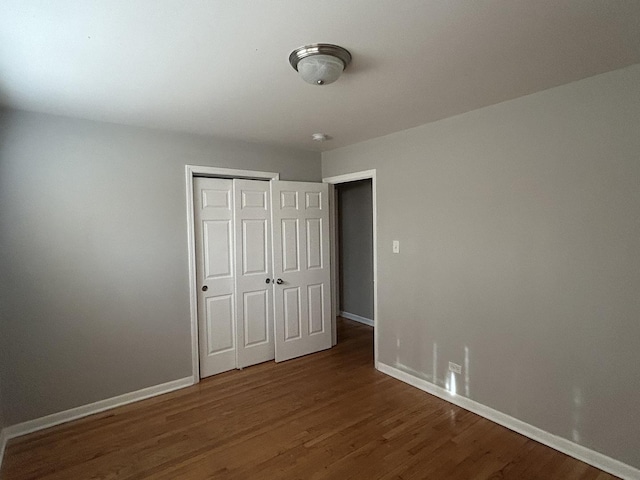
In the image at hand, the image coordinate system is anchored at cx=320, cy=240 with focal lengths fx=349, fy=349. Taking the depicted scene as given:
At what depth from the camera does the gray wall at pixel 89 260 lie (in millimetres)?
2631

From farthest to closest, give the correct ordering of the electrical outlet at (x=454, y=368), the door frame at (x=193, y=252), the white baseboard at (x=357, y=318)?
the white baseboard at (x=357, y=318)
the door frame at (x=193, y=252)
the electrical outlet at (x=454, y=368)

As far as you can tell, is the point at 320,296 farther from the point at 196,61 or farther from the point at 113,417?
the point at 196,61

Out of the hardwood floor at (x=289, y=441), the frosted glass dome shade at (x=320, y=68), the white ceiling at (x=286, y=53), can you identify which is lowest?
the hardwood floor at (x=289, y=441)

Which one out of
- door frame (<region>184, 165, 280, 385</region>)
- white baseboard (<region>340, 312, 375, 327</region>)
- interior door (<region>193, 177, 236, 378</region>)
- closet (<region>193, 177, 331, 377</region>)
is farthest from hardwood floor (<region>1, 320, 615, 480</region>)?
white baseboard (<region>340, 312, 375, 327</region>)

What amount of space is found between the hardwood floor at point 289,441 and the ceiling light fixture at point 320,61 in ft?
7.76

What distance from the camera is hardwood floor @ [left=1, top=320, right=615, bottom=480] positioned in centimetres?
221

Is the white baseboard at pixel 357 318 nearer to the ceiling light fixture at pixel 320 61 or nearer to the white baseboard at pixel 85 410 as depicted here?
the white baseboard at pixel 85 410

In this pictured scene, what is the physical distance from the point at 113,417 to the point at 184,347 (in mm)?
776

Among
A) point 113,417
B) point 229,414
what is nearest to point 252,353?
point 229,414

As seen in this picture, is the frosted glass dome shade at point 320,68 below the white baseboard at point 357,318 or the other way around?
the other way around

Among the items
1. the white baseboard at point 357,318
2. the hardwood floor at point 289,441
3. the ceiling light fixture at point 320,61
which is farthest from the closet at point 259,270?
the ceiling light fixture at point 320,61

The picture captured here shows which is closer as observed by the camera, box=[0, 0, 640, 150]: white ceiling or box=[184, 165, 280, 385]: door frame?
box=[0, 0, 640, 150]: white ceiling

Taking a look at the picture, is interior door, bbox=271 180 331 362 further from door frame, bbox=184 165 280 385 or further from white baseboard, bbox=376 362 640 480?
white baseboard, bbox=376 362 640 480

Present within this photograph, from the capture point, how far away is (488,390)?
278 centimetres
